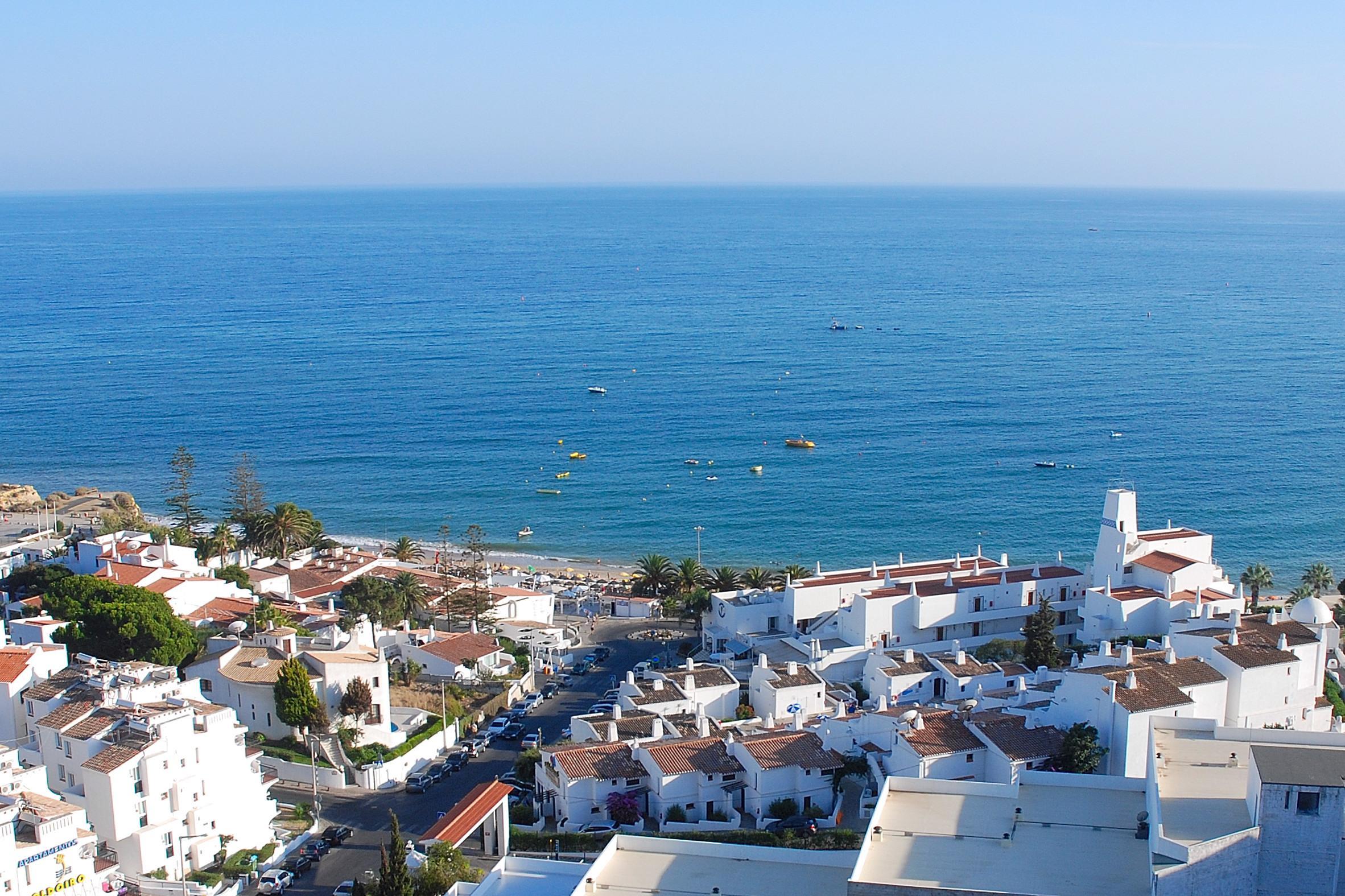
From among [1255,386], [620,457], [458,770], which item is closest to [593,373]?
[620,457]

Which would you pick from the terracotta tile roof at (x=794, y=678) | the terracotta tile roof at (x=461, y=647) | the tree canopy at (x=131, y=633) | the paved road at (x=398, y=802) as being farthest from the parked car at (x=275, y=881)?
the terracotta tile roof at (x=794, y=678)

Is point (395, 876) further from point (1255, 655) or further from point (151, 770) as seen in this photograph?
point (1255, 655)

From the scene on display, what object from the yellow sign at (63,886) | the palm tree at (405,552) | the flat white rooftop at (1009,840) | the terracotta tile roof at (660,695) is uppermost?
the flat white rooftop at (1009,840)

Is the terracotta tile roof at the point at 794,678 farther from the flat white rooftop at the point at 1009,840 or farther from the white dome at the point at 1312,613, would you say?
the white dome at the point at 1312,613

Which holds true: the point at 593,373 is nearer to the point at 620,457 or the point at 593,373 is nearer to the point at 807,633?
the point at 620,457

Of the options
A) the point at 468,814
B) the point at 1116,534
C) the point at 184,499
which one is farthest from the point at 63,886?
the point at 184,499

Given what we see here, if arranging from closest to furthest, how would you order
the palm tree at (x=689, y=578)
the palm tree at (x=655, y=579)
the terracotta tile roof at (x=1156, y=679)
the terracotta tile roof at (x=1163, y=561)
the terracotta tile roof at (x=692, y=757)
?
the terracotta tile roof at (x=1156, y=679) < the terracotta tile roof at (x=692, y=757) < the terracotta tile roof at (x=1163, y=561) < the palm tree at (x=689, y=578) < the palm tree at (x=655, y=579)

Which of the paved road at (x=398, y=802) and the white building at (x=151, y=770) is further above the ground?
the white building at (x=151, y=770)
